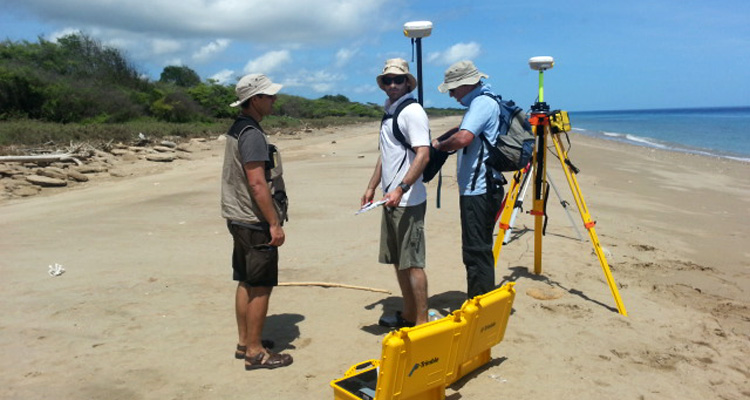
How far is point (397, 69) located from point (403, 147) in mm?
525

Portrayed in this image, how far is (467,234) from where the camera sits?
395 centimetres

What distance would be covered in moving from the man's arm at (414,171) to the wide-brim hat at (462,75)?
0.60 metres

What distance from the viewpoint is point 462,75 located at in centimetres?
390

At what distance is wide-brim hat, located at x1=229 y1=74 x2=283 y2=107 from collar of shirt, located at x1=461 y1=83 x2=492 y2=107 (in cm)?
137

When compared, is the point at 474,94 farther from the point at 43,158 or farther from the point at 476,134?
the point at 43,158

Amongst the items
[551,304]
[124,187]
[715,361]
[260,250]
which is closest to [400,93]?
[260,250]

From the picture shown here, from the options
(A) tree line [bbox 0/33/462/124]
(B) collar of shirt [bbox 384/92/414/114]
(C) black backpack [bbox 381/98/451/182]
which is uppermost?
(A) tree line [bbox 0/33/462/124]

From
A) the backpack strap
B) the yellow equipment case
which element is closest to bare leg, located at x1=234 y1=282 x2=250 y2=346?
the yellow equipment case

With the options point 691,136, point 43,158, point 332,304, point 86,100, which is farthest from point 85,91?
point 691,136

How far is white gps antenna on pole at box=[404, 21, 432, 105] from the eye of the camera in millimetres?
4223

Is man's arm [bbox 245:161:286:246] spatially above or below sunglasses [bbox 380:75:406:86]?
below

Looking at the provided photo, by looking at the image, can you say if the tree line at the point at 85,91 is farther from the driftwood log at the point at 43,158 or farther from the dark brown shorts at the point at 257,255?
the dark brown shorts at the point at 257,255

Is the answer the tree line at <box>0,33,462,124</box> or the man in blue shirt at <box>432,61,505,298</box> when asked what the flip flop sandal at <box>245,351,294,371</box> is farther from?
the tree line at <box>0,33,462,124</box>

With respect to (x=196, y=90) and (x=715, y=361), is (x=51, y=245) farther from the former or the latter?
(x=196, y=90)
